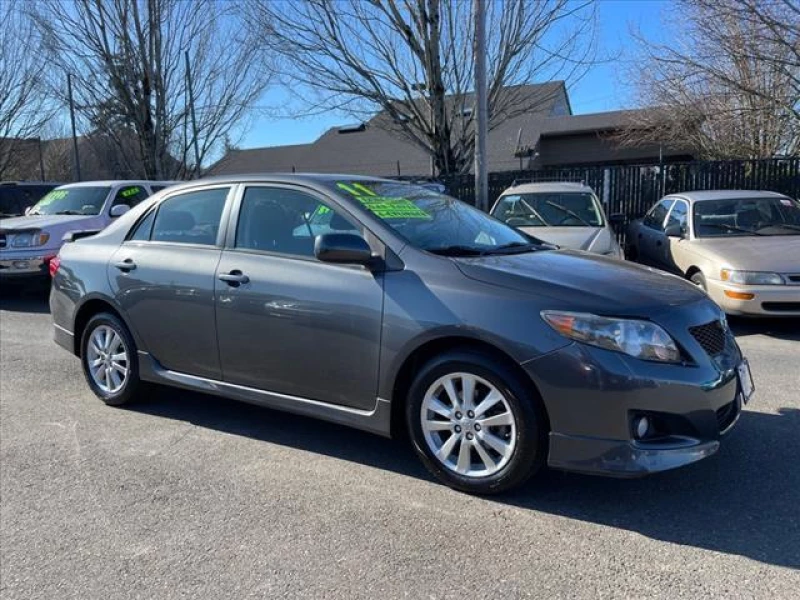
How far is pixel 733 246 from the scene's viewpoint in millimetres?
7484

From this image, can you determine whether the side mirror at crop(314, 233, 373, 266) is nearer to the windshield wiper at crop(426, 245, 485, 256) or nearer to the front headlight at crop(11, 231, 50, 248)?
the windshield wiper at crop(426, 245, 485, 256)

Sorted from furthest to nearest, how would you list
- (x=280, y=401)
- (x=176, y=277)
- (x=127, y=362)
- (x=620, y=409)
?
(x=127, y=362)
(x=176, y=277)
(x=280, y=401)
(x=620, y=409)

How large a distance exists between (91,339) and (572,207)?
6777mm

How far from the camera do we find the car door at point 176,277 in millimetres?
4270

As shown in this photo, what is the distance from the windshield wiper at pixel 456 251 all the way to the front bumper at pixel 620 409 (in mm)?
887

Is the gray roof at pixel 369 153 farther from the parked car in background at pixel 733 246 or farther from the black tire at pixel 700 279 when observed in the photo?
the black tire at pixel 700 279

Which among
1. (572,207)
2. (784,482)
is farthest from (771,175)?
(784,482)

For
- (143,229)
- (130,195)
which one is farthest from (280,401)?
(130,195)

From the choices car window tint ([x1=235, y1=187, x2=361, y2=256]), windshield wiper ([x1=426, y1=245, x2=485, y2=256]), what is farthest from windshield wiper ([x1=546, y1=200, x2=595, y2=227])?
car window tint ([x1=235, y1=187, x2=361, y2=256])

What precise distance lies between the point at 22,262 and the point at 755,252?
9.70m

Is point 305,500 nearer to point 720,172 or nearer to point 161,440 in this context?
point 161,440

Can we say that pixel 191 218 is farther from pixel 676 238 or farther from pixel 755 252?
pixel 676 238

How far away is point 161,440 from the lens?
14.2ft

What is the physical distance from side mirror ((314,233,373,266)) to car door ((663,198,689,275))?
568cm
